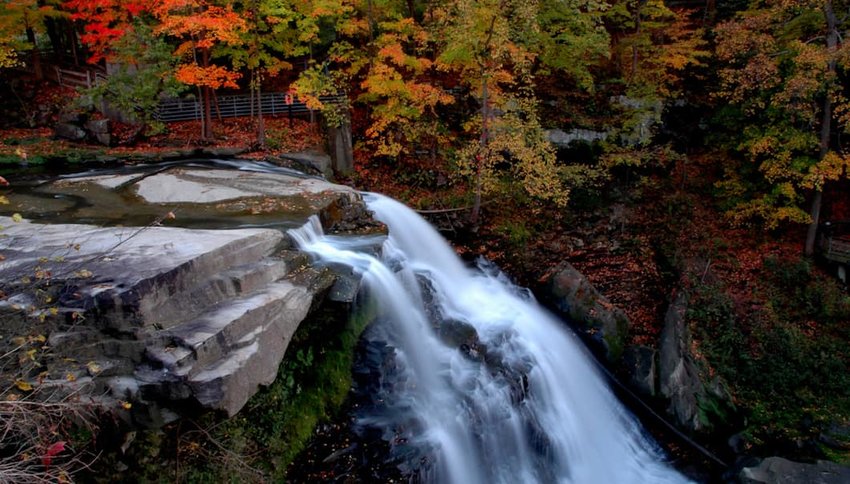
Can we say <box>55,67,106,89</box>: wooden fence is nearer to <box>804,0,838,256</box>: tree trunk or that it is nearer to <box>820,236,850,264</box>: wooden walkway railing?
<box>804,0,838,256</box>: tree trunk

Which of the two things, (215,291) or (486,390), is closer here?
(215,291)

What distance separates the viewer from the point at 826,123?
1306 cm

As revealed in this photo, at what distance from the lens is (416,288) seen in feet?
33.3

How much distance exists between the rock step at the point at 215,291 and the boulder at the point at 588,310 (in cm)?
763

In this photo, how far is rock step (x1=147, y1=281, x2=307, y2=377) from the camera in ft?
18.6

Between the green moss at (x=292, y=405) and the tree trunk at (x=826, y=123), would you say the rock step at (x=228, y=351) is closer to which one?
the green moss at (x=292, y=405)

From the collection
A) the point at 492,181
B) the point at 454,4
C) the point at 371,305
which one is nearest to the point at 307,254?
the point at 371,305

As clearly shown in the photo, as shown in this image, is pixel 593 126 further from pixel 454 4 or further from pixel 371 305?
pixel 371 305

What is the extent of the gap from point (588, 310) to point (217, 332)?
927 cm

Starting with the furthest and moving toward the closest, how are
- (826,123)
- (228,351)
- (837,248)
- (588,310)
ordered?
1. (837,248)
2. (826,123)
3. (588,310)
4. (228,351)

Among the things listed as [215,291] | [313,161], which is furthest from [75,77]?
[215,291]

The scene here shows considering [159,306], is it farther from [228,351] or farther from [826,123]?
[826,123]

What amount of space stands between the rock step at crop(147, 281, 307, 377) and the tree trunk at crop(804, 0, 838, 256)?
46.5ft

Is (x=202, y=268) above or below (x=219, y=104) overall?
below
